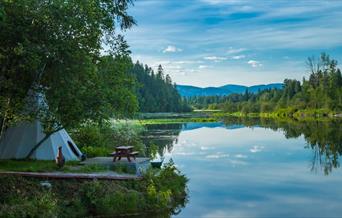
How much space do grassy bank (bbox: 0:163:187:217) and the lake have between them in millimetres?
1377

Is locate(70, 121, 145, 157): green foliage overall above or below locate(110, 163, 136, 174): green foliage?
above

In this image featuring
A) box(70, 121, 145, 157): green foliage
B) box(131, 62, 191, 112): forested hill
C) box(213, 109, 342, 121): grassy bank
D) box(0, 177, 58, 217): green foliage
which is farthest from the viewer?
box(131, 62, 191, 112): forested hill

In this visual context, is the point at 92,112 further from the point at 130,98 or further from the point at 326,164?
the point at 326,164

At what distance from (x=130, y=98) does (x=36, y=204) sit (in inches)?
302

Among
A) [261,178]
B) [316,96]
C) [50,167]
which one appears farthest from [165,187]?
[316,96]

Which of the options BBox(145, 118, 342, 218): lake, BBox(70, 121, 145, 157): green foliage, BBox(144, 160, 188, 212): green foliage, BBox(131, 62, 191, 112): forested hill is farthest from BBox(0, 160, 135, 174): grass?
BBox(131, 62, 191, 112): forested hill

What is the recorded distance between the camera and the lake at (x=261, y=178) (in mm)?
19016

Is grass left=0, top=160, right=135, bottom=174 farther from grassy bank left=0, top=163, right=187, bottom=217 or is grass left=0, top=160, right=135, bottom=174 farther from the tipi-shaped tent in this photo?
grassy bank left=0, top=163, right=187, bottom=217

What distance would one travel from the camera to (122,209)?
16.6 m

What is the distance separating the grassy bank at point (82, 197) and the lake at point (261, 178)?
54.2 inches

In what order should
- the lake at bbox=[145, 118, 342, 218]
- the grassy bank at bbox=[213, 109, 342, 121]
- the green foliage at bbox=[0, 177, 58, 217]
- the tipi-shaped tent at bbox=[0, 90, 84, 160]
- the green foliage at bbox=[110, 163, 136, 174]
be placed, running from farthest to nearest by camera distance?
1. the grassy bank at bbox=[213, 109, 342, 121]
2. the tipi-shaped tent at bbox=[0, 90, 84, 160]
3. the green foliage at bbox=[110, 163, 136, 174]
4. the lake at bbox=[145, 118, 342, 218]
5. the green foliage at bbox=[0, 177, 58, 217]

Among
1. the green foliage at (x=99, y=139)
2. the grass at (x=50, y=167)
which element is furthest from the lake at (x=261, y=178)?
the green foliage at (x=99, y=139)

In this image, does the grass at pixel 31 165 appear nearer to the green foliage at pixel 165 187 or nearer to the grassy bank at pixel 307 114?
the green foliage at pixel 165 187

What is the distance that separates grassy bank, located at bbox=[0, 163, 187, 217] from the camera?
14.8m
